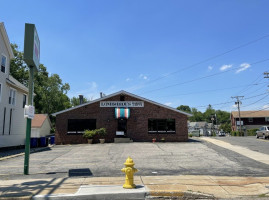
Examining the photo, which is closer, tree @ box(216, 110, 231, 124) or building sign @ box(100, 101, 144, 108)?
building sign @ box(100, 101, 144, 108)

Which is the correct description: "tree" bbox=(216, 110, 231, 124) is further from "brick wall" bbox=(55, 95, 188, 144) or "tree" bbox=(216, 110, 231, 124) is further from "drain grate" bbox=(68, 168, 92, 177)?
"drain grate" bbox=(68, 168, 92, 177)

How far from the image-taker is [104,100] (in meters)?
25.8

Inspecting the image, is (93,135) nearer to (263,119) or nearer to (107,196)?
(107,196)

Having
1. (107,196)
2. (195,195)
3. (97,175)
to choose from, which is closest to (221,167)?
(195,195)

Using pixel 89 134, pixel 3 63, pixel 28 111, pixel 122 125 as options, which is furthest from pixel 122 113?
pixel 28 111

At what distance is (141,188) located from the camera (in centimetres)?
654

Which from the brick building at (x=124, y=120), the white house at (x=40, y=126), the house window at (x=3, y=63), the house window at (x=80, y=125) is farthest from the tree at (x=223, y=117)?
the house window at (x=3, y=63)

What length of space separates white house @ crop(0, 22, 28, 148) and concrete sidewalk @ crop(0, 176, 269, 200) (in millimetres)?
15788

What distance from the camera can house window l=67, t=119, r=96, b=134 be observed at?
25312 millimetres

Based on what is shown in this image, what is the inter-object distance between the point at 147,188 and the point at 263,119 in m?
62.5

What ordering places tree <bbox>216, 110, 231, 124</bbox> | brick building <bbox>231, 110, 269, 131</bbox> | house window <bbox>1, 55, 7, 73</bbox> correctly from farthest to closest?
1. tree <bbox>216, 110, 231, 124</bbox>
2. brick building <bbox>231, 110, 269, 131</bbox>
3. house window <bbox>1, 55, 7, 73</bbox>

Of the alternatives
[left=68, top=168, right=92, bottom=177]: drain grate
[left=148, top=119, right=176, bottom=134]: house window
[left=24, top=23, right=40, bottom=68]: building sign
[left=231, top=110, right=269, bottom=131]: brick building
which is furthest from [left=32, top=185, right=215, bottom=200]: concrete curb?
[left=231, top=110, right=269, bottom=131]: brick building

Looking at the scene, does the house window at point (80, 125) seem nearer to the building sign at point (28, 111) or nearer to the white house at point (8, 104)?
the white house at point (8, 104)

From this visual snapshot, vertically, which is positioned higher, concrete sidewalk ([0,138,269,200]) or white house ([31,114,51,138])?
white house ([31,114,51,138])
